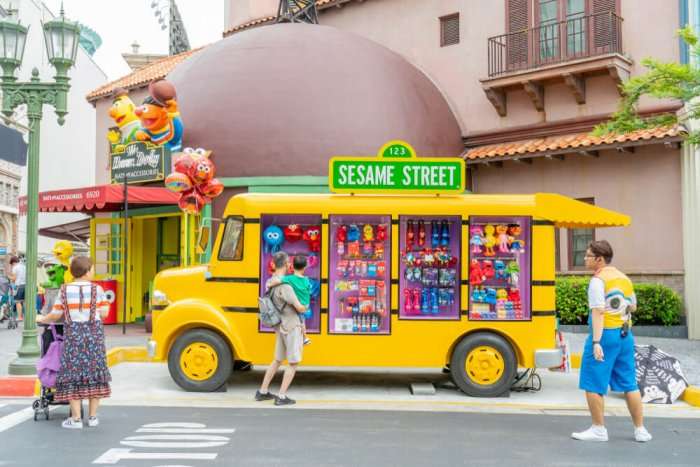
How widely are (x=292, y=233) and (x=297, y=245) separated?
182mm

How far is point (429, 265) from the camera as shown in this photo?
9.63 meters

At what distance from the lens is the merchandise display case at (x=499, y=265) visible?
939 cm

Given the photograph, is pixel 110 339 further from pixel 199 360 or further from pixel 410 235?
pixel 410 235

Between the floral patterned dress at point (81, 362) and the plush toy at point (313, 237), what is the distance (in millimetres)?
3028

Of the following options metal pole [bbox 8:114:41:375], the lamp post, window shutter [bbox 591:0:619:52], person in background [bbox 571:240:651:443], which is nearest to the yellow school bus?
metal pole [bbox 8:114:41:375]

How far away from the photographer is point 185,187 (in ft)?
46.1

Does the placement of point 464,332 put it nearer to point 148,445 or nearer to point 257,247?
point 257,247

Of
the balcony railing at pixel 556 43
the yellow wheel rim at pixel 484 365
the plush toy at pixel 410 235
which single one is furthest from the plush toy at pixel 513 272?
the balcony railing at pixel 556 43

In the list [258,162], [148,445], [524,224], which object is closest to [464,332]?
[524,224]

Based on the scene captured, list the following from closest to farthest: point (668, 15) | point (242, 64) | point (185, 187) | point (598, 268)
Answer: point (598, 268), point (185, 187), point (668, 15), point (242, 64)

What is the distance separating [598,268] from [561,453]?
1814 mm

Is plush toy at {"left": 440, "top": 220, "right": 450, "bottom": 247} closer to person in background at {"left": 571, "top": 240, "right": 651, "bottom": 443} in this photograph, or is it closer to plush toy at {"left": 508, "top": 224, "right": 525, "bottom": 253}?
plush toy at {"left": 508, "top": 224, "right": 525, "bottom": 253}

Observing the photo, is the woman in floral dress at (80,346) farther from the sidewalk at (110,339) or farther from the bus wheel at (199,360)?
the sidewalk at (110,339)

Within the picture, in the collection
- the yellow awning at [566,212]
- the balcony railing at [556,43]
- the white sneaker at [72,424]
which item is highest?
the balcony railing at [556,43]
